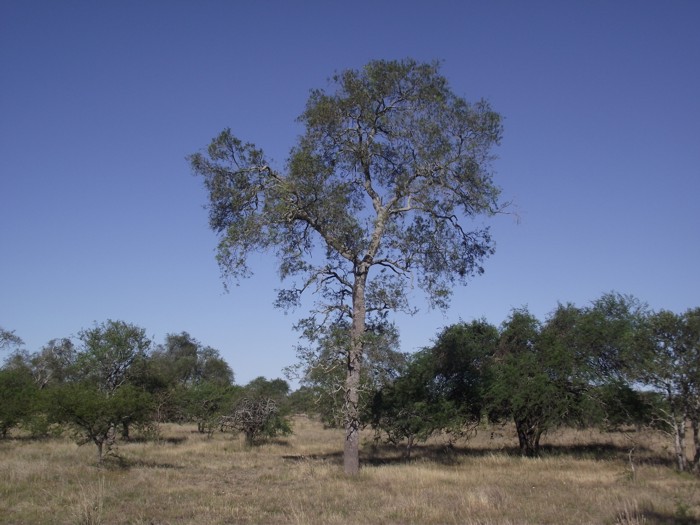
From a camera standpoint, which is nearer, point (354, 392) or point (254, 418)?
point (354, 392)

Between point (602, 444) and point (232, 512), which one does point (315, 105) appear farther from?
point (602, 444)

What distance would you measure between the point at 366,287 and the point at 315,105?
6745 millimetres

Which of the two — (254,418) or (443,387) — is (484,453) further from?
(254,418)

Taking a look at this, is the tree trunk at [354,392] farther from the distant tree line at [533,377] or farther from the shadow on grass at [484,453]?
the shadow on grass at [484,453]

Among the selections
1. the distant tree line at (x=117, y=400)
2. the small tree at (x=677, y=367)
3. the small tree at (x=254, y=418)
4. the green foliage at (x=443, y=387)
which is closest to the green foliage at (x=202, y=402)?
the distant tree line at (x=117, y=400)

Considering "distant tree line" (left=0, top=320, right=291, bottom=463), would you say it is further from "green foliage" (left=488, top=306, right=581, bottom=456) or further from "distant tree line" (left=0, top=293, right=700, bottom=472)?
"green foliage" (left=488, top=306, right=581, bottom=456)

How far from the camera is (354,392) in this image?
1761cm

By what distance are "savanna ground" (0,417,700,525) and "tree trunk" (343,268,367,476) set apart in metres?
0.55

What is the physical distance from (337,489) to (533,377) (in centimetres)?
1155

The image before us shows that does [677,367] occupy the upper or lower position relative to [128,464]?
upper

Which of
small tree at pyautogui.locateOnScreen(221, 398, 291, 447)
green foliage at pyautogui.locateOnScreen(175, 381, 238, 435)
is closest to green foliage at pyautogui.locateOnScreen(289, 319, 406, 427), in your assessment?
small tree at pyautogui.locateOnScreen(221, 398, 291, 447)

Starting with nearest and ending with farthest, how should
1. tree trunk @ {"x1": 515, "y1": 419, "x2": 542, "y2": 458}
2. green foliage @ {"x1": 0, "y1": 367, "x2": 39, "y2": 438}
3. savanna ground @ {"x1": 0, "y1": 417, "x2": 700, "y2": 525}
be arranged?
savanna ground @ {"x1": 0, "y1": 417, "x2": 700, "y2": 525}
tree trunk @ {"x1": 515, "y1": 419, "x2": 542, "y2": 458}
green foliage @ {"x1": 0, "y1": 367, "x2": 39, "y2": 438}

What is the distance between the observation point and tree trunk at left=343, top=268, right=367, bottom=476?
57.0 ft

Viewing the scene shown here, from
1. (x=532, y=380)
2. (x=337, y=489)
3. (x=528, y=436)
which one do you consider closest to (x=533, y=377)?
(x=532, y=380)
